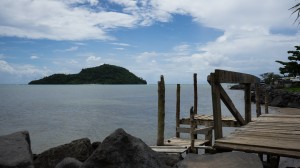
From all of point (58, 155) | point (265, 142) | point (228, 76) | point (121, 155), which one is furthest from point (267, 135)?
point (58, 155)

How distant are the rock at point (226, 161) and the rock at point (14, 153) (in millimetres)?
3707

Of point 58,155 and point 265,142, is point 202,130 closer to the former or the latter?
point 58,155

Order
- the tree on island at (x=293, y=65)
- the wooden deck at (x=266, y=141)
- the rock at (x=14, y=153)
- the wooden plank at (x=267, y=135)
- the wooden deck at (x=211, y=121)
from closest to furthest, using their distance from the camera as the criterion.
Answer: the wooden deck at (x=266, y=141)
the wooden plank at (x=267, y=135)
the rock at (x=14, y=153)
the wooden deck at (x=211, y=121)
the tree on island at (x=293, y=65)

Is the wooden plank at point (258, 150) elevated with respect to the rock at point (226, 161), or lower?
elevated

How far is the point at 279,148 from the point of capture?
5.61 metres

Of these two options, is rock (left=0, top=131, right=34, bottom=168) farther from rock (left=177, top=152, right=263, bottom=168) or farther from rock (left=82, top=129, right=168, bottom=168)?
rock (left=177, top=152, right=263, bottom=168)

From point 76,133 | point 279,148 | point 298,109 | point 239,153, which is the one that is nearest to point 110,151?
point 239,153

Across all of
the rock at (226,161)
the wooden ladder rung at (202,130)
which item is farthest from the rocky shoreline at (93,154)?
the wooden ladder rung at (202,130)

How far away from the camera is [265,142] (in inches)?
238

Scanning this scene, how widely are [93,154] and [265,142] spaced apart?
3124 mm

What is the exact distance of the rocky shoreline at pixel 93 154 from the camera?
5395 millimetres

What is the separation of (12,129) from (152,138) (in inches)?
598

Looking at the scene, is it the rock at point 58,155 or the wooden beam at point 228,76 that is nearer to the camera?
the wooden beam at point 228,76

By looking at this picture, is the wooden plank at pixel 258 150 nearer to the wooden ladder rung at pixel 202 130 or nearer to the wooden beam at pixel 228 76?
the wooden beam at pixel 228 76
